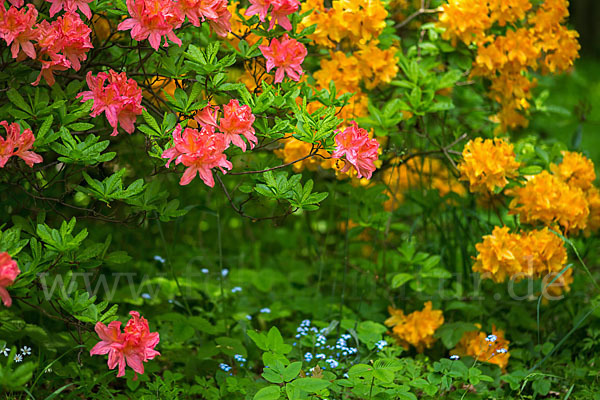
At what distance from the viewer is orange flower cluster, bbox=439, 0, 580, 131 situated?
7.97 ft

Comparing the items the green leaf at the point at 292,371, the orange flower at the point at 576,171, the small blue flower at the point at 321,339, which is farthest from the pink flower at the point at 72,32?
the orange flower at the point at 576,171

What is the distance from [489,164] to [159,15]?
4.04 ft

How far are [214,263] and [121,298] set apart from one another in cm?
70

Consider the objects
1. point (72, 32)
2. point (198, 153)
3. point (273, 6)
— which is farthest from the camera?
point (273, 6)

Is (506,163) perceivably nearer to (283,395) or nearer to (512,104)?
(512,104)

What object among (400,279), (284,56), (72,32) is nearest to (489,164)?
(400,279)

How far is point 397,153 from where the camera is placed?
2469 mm

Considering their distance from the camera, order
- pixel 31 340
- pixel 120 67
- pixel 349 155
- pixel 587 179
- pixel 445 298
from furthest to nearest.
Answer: pixel 445 298
pixel 587 179
pixel 31 340
pixel 120 67
pixel 349 155

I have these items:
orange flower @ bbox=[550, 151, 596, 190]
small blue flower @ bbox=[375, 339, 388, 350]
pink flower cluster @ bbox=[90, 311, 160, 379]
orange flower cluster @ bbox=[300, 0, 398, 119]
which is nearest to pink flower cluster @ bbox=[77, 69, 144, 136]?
pink flower cluster @ bbox=[90, 311, 160, 379]

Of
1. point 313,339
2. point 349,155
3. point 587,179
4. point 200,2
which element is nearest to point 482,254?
point 587,179

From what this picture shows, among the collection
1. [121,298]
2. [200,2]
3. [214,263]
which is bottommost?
[214,263]

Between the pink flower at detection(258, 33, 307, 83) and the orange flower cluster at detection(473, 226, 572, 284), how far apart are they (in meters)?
0.93

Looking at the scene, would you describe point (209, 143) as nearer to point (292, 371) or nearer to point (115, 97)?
point (115, 97)

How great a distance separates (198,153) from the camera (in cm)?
168
